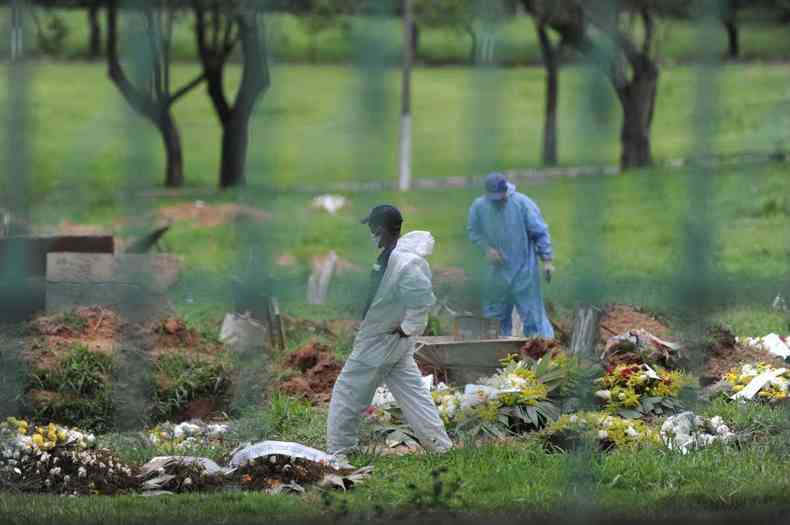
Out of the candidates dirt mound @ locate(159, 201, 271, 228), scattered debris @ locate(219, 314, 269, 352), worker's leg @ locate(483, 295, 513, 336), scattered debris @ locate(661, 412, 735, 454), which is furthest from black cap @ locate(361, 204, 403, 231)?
dirt mound @ locate(159, 201, 271, 228)

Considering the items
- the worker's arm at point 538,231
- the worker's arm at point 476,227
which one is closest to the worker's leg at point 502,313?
the worker's arm at point 538,231

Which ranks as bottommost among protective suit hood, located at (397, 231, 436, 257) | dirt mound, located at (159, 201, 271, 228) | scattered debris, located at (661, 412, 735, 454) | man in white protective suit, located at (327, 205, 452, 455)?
dirt mound, located at (159, 201, 271, 228)

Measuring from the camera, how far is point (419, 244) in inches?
357

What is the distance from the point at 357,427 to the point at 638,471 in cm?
174

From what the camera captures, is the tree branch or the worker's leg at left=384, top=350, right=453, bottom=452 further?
the tree branch

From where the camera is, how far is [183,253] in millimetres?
17875

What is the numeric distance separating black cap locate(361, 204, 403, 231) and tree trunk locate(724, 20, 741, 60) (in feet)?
7.42

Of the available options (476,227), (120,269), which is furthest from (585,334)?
(120,269)

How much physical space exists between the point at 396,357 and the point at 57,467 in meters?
2.03

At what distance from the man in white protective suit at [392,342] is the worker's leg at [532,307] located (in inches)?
143

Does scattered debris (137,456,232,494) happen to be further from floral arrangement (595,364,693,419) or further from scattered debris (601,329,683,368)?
scattered debris (601,329,683,368)

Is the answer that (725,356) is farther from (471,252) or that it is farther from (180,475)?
(180,475)

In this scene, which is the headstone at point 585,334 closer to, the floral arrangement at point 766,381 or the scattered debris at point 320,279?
the floral arrangement at point 766,381

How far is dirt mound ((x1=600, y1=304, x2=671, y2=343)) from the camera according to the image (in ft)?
39.7
